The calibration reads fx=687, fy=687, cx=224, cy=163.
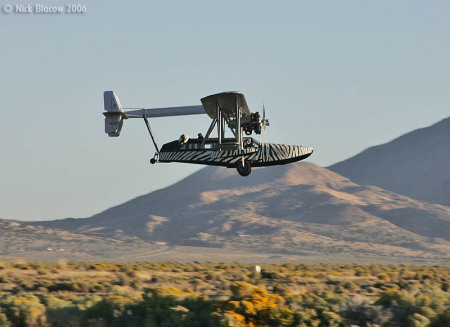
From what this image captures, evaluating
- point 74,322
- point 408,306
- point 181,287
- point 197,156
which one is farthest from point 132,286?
point 408,306

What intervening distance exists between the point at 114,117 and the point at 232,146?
9331 millimetres

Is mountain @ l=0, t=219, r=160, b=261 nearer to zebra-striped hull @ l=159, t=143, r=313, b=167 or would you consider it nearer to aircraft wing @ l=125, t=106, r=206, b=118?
aircraft wing @ l=125, t=106, r=206, b=118

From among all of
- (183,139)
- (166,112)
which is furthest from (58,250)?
(183,139)

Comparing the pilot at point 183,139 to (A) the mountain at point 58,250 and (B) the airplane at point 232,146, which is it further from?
(A) the mountain at point 58,250

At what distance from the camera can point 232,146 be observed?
38625 mm

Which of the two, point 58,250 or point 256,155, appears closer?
point 256,155

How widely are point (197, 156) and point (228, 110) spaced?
3.36 metres

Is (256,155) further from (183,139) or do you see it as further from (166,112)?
(166,112)

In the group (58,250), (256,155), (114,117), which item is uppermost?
(114,117)

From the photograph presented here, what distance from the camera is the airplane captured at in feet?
127

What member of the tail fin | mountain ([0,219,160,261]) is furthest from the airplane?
mountain ([0,219,160,261])

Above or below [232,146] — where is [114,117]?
above

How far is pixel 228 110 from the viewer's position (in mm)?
40250

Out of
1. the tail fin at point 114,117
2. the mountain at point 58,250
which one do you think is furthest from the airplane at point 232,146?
the mountain at point 58,250
